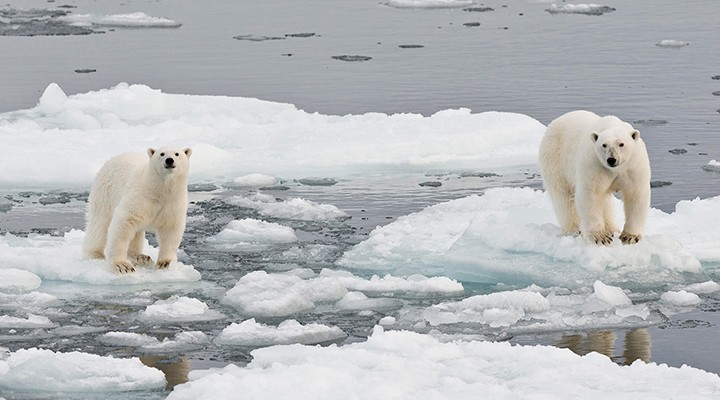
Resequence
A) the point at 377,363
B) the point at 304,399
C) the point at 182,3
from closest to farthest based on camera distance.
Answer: the point at 304,399
the point at 377,363
the point at 182,3

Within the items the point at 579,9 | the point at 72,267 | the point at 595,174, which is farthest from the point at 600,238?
the point at 579,9

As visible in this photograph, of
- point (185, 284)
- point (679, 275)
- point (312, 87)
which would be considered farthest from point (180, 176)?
point (312, 87)

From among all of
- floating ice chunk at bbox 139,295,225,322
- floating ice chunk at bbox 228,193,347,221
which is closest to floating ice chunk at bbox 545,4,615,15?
floating ice chunk at bbox 228,193,347,221

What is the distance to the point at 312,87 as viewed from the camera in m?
16.2

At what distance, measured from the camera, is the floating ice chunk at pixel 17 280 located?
8.33m

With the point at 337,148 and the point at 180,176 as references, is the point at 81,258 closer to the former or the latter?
the point at 180,176

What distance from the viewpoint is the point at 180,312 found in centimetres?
771

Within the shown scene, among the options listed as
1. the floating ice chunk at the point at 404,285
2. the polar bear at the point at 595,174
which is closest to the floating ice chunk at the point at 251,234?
the floating ice chunk at the point at 404,285

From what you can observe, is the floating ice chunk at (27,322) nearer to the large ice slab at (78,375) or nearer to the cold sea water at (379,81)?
the cold sea water at (379,81)

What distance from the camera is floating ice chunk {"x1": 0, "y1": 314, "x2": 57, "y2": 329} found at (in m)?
7.57

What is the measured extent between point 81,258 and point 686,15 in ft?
48.2

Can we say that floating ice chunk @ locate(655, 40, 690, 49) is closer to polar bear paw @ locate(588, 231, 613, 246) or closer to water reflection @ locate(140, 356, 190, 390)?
polar bear paw @ locate(588, 231, 613, 246)

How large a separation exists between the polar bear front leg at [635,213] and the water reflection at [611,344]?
3.79 ft

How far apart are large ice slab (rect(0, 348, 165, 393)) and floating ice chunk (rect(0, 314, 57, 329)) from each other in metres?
0.93
